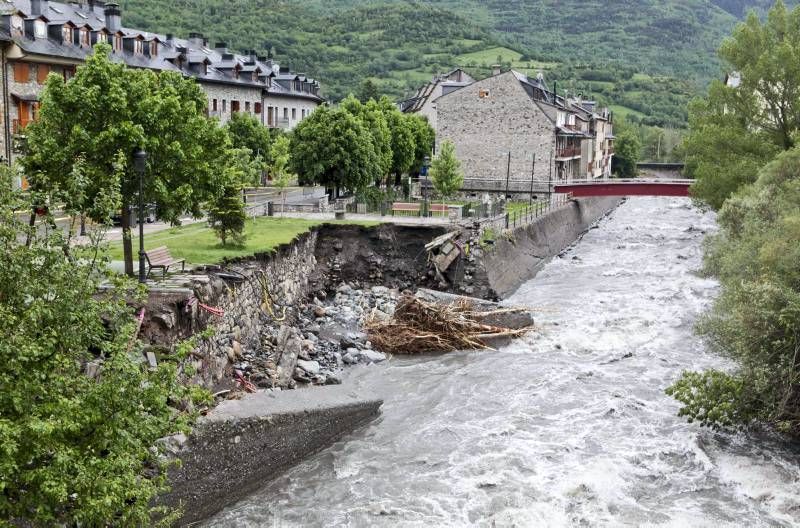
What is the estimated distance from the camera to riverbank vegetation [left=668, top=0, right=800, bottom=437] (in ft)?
66.2

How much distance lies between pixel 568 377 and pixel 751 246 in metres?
7.15

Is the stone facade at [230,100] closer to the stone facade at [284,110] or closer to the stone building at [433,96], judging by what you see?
the stone facade at [284,110]

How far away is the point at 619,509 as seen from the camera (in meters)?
18.4

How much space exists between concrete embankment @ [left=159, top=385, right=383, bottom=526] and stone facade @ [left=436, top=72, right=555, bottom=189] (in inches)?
1977

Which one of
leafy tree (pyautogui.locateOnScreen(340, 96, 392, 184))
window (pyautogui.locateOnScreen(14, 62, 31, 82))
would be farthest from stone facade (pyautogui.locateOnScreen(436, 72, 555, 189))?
window (pyautogui.locateOnScreen(14, 62, 31, 82))

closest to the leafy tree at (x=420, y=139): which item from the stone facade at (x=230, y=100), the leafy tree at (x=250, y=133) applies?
the leafy tree at (x=250, y=133)

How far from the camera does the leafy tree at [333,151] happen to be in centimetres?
5216

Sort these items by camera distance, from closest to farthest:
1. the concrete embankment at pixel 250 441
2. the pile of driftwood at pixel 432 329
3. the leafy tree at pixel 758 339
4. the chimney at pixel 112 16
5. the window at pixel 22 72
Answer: the concrete embankment at pixel 250 441 → the leafy tree at pixel 758 339 → the pile of driftwood at pixel 432 329 → the window at pixel 22 72 → the chimney at pixel 112 16

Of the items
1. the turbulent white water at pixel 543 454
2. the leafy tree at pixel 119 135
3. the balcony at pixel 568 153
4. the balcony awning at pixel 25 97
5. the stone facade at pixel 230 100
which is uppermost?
the stone facade at pixel 230 100

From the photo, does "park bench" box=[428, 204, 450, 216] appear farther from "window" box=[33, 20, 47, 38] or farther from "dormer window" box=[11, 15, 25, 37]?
"dormer window" box=[11, 15, 25, 37]

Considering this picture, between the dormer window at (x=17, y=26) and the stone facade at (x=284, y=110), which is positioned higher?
the dormer window at (x=17, y=26)

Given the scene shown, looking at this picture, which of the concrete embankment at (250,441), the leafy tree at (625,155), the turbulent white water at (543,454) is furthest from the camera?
the leafy tree at (625,155)

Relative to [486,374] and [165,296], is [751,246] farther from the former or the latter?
[165,296]

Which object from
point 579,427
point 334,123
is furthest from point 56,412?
point 334,123
